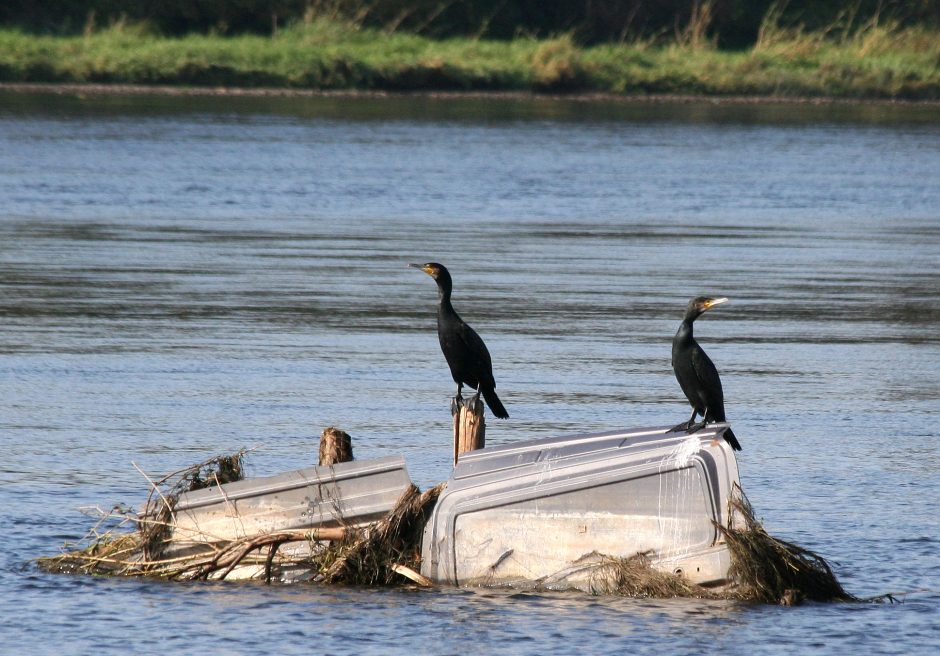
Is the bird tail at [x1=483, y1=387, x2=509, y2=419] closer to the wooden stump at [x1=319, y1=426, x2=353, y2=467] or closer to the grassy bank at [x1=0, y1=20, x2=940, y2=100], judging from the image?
the wooden stump at [x1=319, y1=426, x2=353, y2=467]

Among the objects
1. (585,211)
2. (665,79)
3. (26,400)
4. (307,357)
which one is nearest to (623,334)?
(307,357)

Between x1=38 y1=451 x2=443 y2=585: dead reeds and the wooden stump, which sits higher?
the wooden stump

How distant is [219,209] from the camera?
30.8 m

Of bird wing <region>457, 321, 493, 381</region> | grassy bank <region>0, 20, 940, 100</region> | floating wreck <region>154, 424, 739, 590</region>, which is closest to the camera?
floating wreck <region>154, 424, 739, 590</region>

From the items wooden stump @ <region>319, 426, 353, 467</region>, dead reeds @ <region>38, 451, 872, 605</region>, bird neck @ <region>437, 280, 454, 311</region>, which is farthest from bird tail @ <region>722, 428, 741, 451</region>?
wooden stump @ <region>319, 426, 353, 467</region>

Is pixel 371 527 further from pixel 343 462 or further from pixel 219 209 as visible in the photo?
pixel 219 209

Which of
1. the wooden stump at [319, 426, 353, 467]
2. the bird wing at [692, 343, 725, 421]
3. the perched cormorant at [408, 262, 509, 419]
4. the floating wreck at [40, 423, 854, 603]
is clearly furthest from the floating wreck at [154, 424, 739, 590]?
the perched cormorant at [408, 262, 509, 419]

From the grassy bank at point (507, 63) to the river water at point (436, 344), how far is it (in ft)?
44.9

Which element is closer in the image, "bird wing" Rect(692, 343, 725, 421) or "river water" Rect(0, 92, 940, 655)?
"river water" Rect(0, 92, 940, 655)

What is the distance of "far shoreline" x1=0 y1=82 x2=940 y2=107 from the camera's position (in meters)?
54.4

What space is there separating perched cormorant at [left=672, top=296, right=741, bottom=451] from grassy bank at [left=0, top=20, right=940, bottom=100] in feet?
151

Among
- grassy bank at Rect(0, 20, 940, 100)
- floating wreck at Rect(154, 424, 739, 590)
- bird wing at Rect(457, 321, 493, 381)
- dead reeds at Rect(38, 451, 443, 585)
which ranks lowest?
dead reeds at Rect(38, 451, 443, 585)

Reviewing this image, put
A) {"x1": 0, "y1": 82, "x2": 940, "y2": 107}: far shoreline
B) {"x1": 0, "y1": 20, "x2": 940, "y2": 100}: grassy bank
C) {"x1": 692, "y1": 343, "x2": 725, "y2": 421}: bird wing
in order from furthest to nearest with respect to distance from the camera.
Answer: {"x1": 0, "y1": 20, "x2": 940, "y2": 100}: grassy bank < {"x1": 0, "y1": 82, "x2": 940, "y2": 107}: far shoreline < {"x1": 692, "y1": 343, "x2": 725, "y2": 421}: bird wing

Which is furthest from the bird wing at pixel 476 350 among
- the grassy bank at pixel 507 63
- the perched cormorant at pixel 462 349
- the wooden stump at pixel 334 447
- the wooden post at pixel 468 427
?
the grassy bank at pixel 507 63
